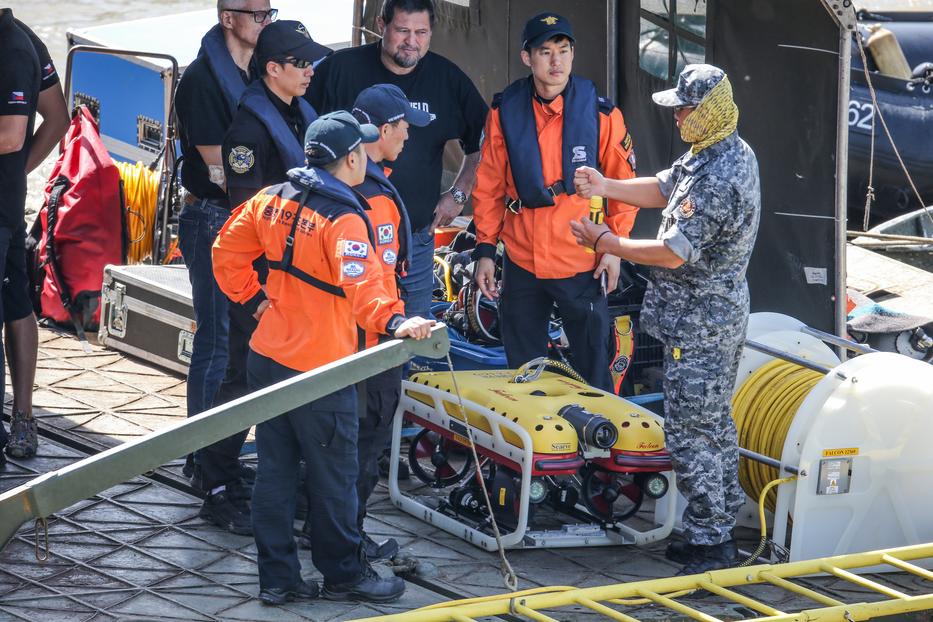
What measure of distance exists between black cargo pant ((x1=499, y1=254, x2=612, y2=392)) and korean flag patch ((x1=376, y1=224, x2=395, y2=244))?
1.34 m

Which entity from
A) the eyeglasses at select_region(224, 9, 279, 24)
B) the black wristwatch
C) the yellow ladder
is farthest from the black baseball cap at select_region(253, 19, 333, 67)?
the yellow ladder

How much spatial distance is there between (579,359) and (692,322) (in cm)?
102

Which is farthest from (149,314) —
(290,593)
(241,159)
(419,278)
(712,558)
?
(712,558)

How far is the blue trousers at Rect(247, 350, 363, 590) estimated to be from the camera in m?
4.87

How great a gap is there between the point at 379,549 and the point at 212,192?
1.68 meters

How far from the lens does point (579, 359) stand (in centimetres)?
633

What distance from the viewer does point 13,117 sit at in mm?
5852

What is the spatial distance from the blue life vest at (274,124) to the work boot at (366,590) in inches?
64.1

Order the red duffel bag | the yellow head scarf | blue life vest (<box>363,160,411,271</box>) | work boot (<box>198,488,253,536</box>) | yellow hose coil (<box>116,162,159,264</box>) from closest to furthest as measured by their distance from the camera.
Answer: blue life vest (<box>363,160,411,271</box>)
the yellow head scarf
work boot (<box>198,488,253,536</box>)
the red duffel bag
yellow hose coil (<box>116,162,159,264</box>)

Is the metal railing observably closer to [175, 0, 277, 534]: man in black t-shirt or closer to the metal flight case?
[175, 0, 277, 534]: man in black t-shirt

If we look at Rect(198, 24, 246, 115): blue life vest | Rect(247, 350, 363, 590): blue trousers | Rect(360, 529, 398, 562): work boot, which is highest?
Rect(198, 24, 246, 115): blue life vest

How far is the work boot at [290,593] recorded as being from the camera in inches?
196

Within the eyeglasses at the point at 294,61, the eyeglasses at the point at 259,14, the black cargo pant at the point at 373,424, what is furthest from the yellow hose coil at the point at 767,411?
the eyeglasses at the point at 259,14

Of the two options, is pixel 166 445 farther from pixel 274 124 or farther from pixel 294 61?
pixel 294 61
